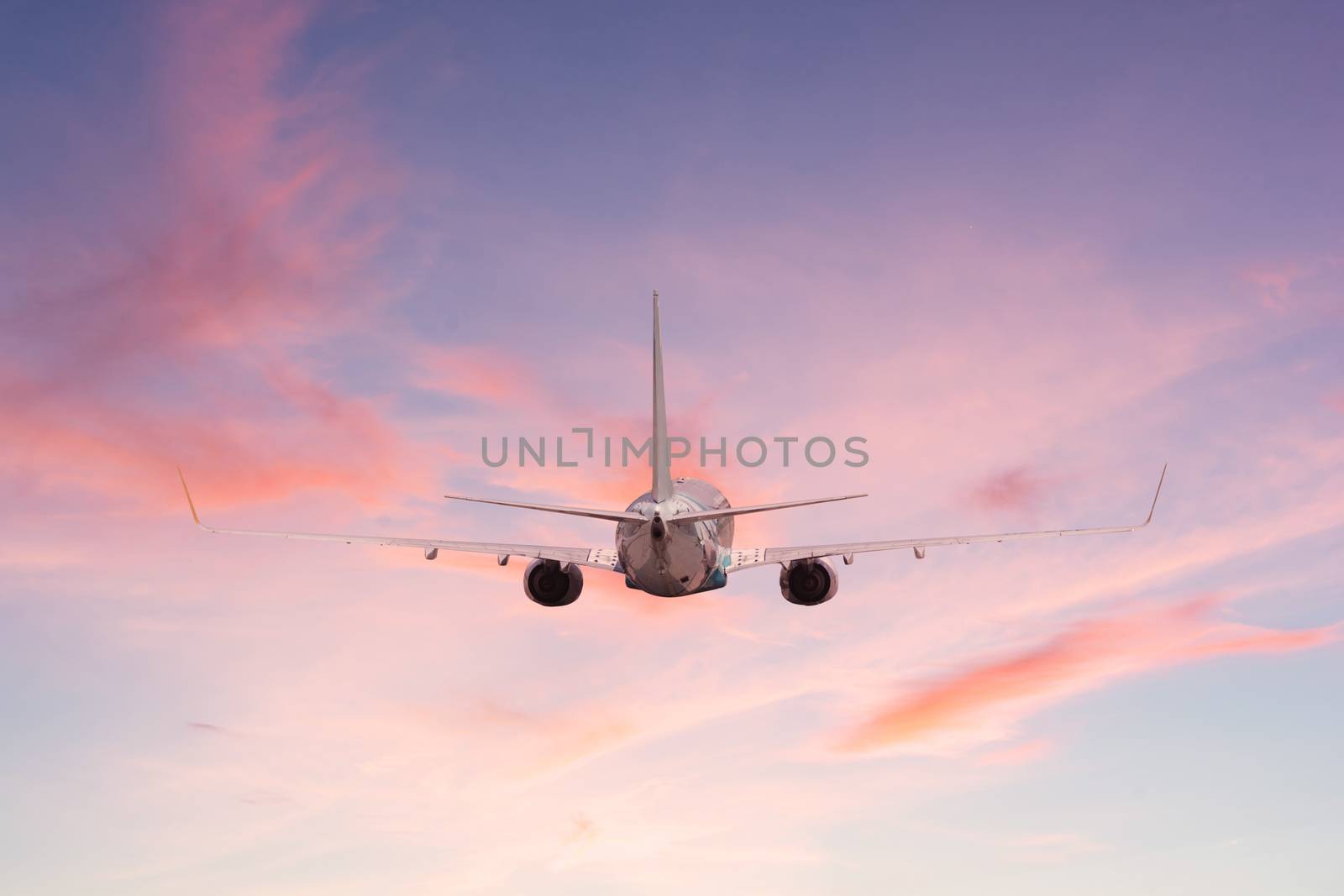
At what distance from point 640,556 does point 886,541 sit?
9.56m

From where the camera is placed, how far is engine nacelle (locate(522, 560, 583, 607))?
4381 centimetres

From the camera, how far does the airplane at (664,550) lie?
128ft

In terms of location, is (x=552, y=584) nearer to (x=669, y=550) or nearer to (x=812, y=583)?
(x=669, y=550)

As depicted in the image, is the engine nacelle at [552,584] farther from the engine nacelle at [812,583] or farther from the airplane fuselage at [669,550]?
the engine nacelle at [812,583]

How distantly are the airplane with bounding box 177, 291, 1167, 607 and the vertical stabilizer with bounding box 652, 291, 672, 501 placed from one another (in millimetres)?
30

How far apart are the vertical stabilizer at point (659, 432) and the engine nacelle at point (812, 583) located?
289 inches

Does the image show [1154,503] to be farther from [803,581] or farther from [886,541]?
[803,581]

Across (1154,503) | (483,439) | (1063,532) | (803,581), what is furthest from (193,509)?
(1154,503)

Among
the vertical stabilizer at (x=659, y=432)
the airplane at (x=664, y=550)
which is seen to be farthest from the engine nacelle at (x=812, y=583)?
the vertical stabilizer at (x=659, y=432)

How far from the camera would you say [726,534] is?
151ft

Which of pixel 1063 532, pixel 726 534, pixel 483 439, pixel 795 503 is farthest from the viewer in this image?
pixel 726 534

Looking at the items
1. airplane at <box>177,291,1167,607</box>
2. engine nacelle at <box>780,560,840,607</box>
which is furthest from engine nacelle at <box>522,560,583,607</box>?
engine nacelle at <box>780,560,840,607</box>

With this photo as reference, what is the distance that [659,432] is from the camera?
39750mm

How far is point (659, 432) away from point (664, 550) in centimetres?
412
